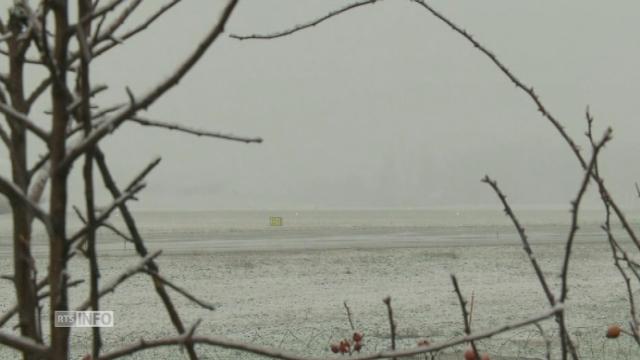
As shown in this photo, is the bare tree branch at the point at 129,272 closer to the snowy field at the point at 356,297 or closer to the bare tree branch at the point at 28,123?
the bare tree branch at the point at 28,123

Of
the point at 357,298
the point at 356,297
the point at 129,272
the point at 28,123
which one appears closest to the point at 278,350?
the point at 129,272

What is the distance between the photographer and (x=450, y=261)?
1033 inches

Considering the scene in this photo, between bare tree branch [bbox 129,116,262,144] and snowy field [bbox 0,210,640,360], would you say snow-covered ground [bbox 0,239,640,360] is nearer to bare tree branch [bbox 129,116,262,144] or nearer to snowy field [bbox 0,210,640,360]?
snowy field [bbox 0,210,640,360]

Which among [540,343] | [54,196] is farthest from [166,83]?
[540,343]

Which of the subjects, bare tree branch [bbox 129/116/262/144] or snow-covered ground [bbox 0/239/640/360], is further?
snow-covered ground [bbox 0/239/640/360]

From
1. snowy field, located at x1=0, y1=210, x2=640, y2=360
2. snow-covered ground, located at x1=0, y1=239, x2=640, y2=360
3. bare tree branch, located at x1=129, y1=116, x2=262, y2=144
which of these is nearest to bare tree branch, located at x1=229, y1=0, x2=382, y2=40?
bare tree branch, located at x1=129, y1=116, x2=262, y2=144

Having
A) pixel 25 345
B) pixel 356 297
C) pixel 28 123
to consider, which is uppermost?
pixel 28 123

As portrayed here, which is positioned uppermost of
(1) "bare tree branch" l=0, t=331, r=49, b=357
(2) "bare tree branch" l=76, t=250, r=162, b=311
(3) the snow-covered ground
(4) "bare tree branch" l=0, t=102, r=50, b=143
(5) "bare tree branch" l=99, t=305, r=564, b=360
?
(4) "bare tree branch" l=0, t=102, r=50, b=143

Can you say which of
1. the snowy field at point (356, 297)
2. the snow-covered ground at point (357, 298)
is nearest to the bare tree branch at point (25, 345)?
the snowy field at point (356, 297)

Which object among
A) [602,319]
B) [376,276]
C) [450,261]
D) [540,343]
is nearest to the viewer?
[540,343]

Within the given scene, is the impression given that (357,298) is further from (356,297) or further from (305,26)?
(305,26)

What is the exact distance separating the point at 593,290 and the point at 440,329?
6.86 meters

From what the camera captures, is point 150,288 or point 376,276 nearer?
point 150,288

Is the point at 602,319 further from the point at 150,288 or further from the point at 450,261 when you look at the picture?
the point at 450,261
